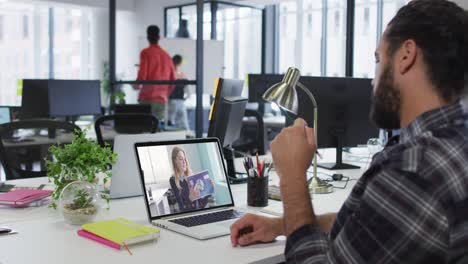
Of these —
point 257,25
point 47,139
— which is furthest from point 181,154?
point 257,25

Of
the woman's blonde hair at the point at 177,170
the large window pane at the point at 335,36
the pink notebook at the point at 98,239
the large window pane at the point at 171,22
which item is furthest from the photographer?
the large window pane at the point at 171,22

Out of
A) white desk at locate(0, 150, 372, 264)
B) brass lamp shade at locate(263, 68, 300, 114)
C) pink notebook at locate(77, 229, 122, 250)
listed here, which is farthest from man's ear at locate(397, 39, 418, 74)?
brass lamp shade at locate(263, 68, 300, 114)

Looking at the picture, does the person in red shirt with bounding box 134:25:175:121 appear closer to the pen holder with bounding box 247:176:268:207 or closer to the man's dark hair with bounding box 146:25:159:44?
the man's dark hair with bounding box 146:25:159:44

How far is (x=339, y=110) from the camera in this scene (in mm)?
2650

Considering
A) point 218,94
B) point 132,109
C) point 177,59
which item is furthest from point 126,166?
point 177,59

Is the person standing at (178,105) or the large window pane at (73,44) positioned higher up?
the large window pane at (73,44)

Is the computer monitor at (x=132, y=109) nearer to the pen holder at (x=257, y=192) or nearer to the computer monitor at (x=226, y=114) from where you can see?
the computer monitor at (x=226, y=114)

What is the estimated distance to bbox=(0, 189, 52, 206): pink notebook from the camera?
1799 mm

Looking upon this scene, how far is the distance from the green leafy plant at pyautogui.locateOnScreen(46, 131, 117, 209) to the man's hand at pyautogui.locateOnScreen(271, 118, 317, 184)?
0.63m

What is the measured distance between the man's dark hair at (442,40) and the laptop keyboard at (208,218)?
81cm

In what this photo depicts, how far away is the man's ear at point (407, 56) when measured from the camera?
1.06 m

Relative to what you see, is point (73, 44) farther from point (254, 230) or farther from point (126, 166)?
point (254, 230)

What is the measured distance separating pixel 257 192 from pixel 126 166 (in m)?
0.48

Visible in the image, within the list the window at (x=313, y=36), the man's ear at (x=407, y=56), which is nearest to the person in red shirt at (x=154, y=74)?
the window at (x=313, y=36)
